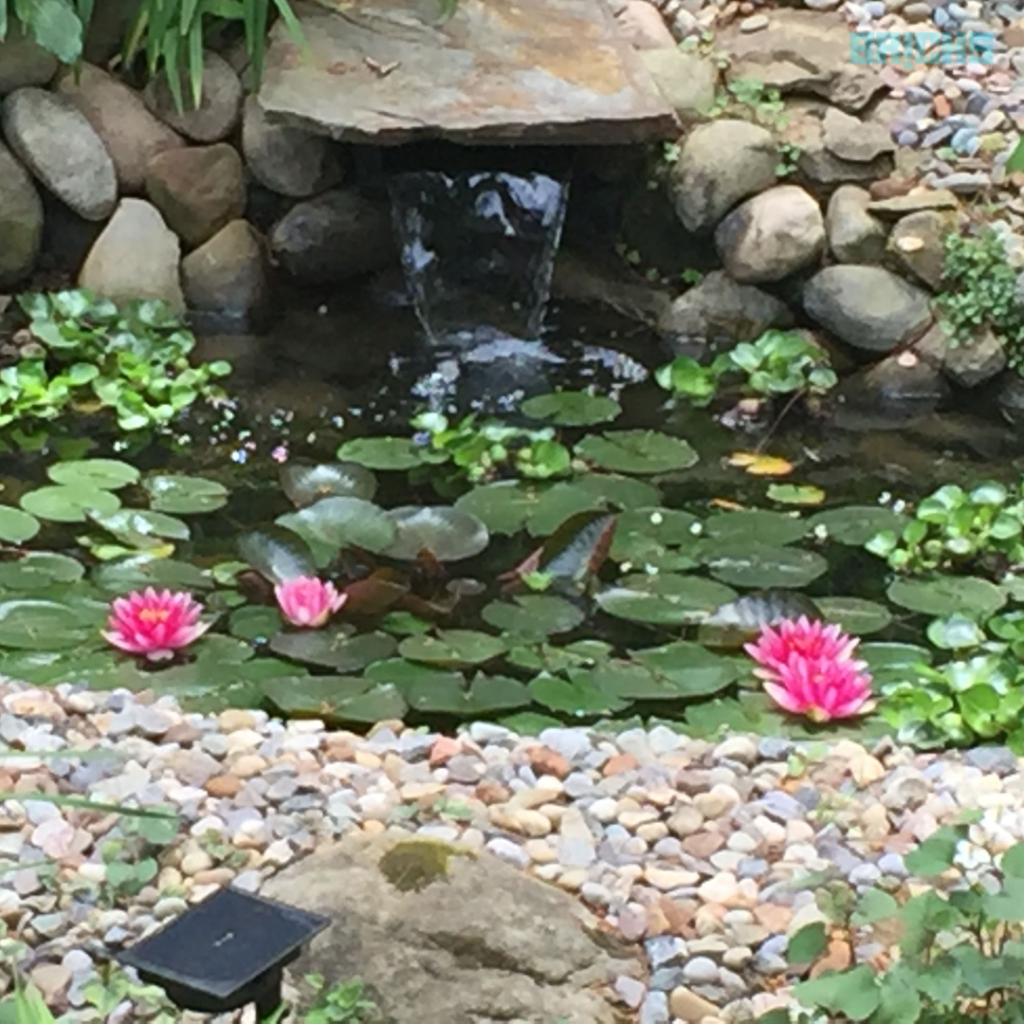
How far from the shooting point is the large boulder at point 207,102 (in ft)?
12.7

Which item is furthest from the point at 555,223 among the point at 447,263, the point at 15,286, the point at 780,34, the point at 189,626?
the point at 189,626

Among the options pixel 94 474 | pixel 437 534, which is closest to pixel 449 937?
pixel 437 534

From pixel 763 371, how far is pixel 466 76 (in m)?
0.98

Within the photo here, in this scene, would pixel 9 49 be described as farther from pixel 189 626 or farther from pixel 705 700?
pixel 705 700

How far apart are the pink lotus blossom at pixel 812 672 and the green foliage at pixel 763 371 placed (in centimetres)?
127

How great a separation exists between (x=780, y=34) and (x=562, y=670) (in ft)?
7.31

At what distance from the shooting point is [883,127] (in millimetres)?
3898

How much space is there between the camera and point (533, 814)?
1856 millimetres

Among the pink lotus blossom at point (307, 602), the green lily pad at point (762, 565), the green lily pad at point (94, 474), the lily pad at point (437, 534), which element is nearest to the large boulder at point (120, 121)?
the green lily pad at point (94, 474)

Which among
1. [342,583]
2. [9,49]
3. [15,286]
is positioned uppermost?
[9,49]

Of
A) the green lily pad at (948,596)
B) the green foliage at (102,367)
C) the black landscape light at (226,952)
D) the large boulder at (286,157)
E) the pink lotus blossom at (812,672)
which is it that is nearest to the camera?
the black landscape light at (226,952)

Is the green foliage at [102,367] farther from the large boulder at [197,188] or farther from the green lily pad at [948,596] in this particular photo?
the green lily pad at [948,596]

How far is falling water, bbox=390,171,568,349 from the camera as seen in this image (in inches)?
159

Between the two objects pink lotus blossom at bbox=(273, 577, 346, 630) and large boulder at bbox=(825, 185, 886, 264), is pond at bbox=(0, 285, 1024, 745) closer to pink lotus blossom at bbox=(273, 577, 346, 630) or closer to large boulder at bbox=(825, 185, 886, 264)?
pink lotus blossom at bbox=(273, 577, 346, 630)
